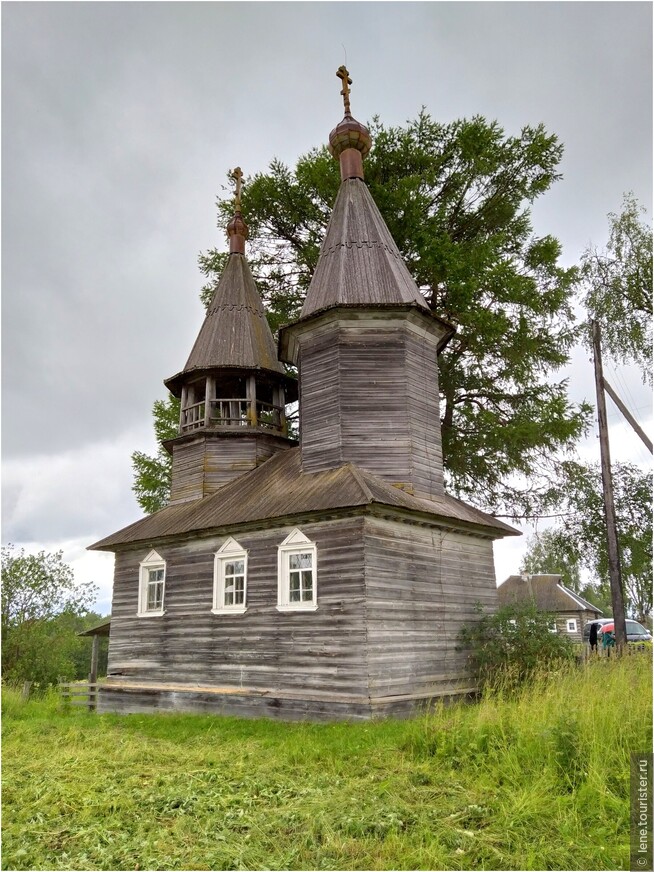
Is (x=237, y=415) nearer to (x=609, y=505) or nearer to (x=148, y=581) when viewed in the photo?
(x=148, y=581)

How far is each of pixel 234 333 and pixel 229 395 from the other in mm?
2191

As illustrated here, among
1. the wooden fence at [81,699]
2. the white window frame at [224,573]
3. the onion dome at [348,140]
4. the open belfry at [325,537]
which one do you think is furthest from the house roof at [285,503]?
the onion dome at [348,140]

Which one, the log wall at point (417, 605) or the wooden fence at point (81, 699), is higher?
the log wall at point (417, 605)

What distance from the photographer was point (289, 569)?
13117 mm

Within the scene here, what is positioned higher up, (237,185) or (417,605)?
(237,185)

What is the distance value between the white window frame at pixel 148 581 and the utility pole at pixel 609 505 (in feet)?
38.0

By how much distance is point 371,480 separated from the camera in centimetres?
1316

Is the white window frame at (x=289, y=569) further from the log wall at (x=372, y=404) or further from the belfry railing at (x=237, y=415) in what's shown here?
the belfry railing at (x=237, y=415)

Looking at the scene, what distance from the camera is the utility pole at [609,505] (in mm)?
16688

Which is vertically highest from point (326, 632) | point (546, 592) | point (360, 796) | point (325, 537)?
point (325, 537)

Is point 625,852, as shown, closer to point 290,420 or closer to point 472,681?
point 472,681

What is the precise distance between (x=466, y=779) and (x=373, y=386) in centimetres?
918

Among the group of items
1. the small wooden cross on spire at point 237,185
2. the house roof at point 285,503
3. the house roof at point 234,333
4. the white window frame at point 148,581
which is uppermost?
the small wooden cross on spire at point 237,185

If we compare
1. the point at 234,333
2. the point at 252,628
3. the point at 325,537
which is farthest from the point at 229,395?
the point at 325,537
